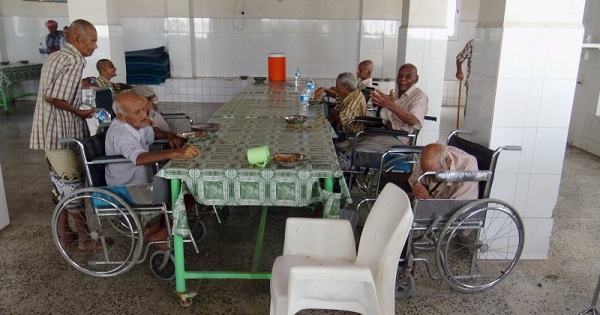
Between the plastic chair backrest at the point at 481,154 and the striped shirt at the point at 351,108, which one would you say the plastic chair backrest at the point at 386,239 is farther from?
the striped shirt at the point at 351,108

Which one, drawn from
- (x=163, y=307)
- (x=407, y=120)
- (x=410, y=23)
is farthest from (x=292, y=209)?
(x=410, y=23)

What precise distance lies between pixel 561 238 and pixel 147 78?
23.4ft

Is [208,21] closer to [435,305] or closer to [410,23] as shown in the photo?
[410,23]

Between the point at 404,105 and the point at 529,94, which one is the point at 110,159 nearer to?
the point at 404,105

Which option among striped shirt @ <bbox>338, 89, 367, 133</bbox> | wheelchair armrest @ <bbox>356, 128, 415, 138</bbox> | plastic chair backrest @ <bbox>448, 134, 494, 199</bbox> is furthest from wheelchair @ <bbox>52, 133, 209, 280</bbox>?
striped shirt @ <bbox>338, 89, 367, 133</bbox>

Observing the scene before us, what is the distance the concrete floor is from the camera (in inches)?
102

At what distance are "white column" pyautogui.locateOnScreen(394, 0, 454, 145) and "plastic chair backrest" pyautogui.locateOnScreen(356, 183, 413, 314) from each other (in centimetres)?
356

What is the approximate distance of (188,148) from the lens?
251 cm

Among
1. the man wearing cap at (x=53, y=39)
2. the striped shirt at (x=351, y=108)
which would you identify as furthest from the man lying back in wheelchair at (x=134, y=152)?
the man wearing cap at (x=53, y=39)

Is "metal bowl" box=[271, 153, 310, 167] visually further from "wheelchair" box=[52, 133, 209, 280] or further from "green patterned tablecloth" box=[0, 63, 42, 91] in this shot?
"green patterned tablecloth" box=[0, 63, 42, 91]

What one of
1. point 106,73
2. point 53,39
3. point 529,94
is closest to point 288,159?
point 529,94

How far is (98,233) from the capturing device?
2.74 meters

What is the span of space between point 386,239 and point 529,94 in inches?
64.2

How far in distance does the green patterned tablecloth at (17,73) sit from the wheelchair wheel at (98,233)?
5336 mm
